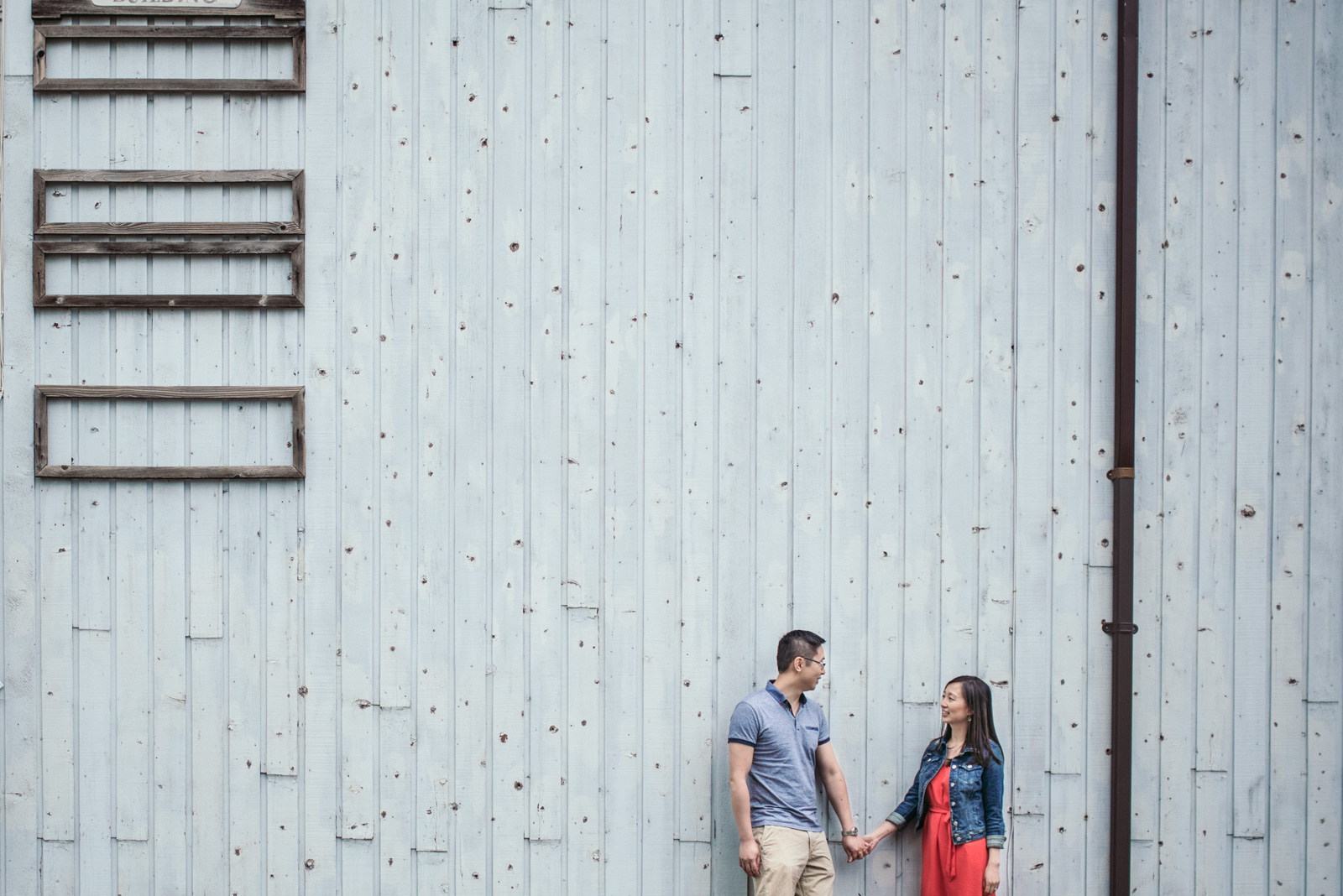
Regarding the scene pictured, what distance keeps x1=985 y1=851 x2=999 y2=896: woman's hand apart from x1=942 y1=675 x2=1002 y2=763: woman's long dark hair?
0.38 meters

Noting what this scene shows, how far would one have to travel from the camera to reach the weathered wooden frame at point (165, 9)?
3787 millimetres

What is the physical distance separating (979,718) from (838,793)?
2.09 feet

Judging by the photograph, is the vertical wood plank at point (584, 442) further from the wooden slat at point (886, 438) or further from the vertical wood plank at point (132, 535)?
the vertical wood plank at point (132, 535)

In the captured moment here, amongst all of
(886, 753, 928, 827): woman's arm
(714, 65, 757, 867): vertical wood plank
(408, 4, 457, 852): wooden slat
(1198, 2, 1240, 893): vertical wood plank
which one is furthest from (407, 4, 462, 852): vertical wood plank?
(1198, 2, 1240, 893): vertical wood plank

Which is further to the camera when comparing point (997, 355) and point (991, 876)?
point (997, 355)

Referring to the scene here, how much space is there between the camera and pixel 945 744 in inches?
142

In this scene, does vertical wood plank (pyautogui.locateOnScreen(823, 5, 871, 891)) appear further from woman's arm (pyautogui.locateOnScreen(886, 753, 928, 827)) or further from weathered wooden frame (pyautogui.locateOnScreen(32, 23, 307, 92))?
weathered wooden frame (pyautogui.locateOnScreen(32, 23, 307, 92))

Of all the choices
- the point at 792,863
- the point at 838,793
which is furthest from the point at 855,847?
the point at 792,863

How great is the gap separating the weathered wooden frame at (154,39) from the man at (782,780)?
3.15m

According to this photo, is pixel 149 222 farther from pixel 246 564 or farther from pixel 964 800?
pixel 964 800

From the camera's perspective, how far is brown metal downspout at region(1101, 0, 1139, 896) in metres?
3.65

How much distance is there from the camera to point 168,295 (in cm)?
377

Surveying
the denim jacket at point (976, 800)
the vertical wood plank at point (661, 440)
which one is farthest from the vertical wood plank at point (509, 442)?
the denim jacket at point (976, 800)

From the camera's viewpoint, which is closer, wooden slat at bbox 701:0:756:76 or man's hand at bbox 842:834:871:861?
man's hand at bbox 842:834:871:861
